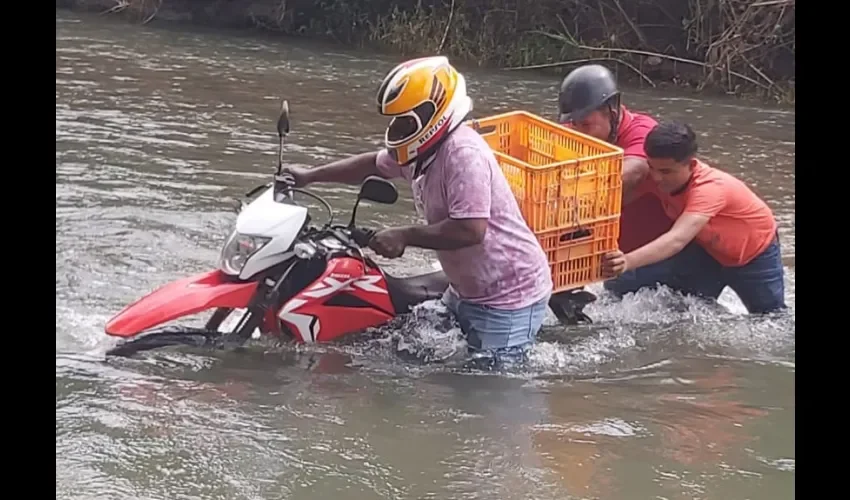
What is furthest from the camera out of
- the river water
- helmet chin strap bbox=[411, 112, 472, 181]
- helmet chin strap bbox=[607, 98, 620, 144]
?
helmet chin strap bbox=[607, 98, 620, 144]

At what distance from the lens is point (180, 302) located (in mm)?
5188

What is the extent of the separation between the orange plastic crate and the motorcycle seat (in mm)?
535

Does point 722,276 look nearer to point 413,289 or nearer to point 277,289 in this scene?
point 413,289

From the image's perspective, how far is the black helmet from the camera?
6305 mm

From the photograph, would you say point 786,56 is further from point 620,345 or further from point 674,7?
point 620,345

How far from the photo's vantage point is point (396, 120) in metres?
5.27

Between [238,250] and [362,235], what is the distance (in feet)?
1.82

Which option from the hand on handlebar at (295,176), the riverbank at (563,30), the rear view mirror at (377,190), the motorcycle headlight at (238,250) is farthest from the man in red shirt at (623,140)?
the riverbank at (563,30)

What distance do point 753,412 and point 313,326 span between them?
6.78 feet

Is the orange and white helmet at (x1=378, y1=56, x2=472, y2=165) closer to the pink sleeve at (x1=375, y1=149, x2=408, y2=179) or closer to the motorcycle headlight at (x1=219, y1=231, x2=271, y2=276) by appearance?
the pink sleeve at (x1=375, y1=149, x2=408, y2=179)

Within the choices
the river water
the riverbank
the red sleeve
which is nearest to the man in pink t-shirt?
the river water

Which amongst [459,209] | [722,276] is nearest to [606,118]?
[722,276]

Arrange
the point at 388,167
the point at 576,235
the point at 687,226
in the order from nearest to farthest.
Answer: the point at 388,167
the point at 576,235
the point at 687,226
